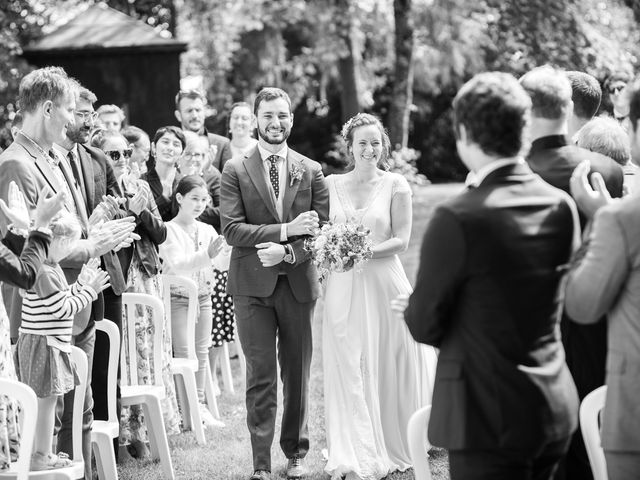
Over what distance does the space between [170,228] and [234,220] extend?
4.66 ft

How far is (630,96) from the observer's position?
353 cm

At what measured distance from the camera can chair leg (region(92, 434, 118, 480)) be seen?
5754mm

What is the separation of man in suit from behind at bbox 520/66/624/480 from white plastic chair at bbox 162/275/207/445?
11.6 feet

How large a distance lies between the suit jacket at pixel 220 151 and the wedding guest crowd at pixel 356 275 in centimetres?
4

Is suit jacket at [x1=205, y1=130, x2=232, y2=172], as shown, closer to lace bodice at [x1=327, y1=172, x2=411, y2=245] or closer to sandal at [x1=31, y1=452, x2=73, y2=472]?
lace bodice at [x1=327, y1=172, x2=411, y2=245]

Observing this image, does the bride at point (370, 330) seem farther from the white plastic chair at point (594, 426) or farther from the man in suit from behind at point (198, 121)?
the white plastic chair at point (594, 426)

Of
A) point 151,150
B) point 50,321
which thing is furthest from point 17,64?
point 50,321

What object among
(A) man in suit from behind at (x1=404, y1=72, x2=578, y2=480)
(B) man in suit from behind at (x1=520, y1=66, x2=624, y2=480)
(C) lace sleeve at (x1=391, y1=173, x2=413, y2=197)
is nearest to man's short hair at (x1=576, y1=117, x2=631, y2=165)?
(B) man in suit from behind at (x1=520, y1=66, x2=624, y2=480)

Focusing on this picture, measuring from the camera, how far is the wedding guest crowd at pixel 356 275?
328 centimetres

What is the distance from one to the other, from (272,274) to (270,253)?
206 millimetres

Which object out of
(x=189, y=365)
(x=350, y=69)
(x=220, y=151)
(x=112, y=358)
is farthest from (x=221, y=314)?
(x=350, y=69)

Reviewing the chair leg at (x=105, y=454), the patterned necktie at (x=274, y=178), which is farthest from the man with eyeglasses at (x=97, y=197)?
the patterned necktie at (x=274, y=178)

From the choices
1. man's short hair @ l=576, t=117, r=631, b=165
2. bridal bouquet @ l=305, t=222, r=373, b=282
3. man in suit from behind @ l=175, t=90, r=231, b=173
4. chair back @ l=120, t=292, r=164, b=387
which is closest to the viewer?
man's short hair @ l=576, t=117, r=631, b=165

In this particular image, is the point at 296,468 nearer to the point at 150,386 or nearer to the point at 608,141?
the point at 150,386
